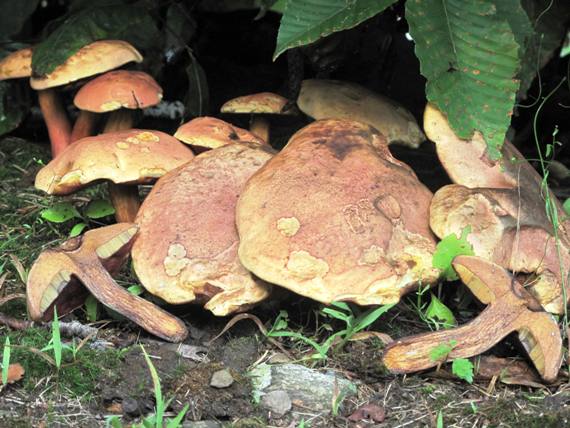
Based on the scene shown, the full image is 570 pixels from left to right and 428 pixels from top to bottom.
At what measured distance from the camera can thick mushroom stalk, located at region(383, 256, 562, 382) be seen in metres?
2.60

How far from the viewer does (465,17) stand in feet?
10.5

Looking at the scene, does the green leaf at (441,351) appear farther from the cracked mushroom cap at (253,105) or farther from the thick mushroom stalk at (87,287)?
the cracked mushroom cap at (253,105)

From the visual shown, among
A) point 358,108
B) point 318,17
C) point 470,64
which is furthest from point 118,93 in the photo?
point 470,64

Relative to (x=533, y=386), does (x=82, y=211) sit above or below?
below

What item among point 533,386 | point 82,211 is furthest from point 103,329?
point 533,386

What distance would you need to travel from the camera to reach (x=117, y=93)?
11.4ft

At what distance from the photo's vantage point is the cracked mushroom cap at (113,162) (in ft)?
10.1

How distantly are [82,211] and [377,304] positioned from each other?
1677 millimetres

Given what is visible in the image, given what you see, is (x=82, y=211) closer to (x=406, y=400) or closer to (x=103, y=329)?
(x=103, y=329)

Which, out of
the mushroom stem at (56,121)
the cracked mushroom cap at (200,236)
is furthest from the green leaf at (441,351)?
the mushroom stem at (56,121)

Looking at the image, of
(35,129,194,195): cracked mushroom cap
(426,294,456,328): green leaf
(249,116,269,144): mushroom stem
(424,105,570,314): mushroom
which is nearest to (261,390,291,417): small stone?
(426,294,456,328): green leaf

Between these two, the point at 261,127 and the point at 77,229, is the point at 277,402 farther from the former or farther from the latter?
the point at 261,127

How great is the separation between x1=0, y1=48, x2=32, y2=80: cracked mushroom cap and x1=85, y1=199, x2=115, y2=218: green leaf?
83 cm

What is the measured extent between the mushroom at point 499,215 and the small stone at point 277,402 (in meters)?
0.89
